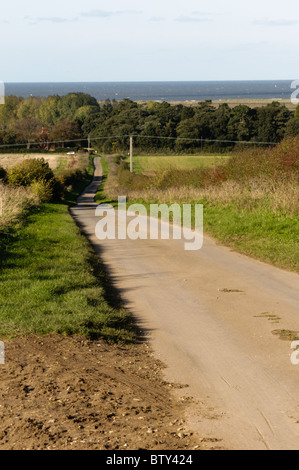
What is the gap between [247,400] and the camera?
6.46 meters

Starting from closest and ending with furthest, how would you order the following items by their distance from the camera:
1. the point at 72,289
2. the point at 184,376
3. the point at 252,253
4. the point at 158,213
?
the point at 184,376
the point at 72,289
the point at 252,253
the point at 158,213

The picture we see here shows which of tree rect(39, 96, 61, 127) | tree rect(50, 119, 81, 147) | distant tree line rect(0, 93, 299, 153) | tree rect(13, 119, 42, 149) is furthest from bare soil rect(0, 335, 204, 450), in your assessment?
tree rect(39, 96, 61, 127)

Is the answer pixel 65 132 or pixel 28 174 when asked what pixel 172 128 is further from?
pixel 28 174

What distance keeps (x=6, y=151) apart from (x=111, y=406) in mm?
88946

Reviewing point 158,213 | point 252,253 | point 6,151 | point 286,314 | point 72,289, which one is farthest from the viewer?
point 6,151

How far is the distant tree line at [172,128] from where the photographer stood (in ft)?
238

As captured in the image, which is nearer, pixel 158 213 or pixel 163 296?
pixel 163 296

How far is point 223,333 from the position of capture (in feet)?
29.2

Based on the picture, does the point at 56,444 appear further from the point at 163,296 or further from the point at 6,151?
the point at 6,151

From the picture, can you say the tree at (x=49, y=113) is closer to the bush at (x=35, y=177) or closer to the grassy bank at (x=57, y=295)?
the bush at (x=35, y=177)

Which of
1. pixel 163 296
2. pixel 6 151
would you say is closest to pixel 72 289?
pixel 163 296

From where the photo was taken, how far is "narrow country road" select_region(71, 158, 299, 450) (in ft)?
19.4

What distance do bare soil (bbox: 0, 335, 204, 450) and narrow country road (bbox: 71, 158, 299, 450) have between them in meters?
0.29

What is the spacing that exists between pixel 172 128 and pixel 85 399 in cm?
8079
